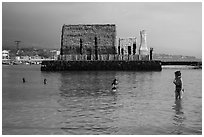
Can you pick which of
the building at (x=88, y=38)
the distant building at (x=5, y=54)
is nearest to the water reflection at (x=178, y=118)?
the building at (x=88, y=38)

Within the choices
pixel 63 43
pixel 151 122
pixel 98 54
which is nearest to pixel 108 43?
pixel 98 54

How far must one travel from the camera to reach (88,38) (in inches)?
2633

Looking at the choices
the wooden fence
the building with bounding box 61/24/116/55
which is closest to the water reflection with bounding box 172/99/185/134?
the wooden fence

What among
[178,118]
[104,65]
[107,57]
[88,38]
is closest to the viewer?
[178,118]

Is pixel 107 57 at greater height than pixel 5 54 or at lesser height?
lesser

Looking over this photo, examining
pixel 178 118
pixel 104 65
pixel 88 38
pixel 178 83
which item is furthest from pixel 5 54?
pixel 178 118

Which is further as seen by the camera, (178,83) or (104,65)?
(104,65)

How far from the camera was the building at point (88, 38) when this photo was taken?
2586 inches

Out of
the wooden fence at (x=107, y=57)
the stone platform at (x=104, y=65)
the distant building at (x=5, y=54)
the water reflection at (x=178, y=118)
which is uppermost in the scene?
the distant building at (x=5, y=54)

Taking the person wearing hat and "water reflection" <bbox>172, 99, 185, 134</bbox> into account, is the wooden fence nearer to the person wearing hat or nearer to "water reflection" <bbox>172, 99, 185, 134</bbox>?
the person wearing hat

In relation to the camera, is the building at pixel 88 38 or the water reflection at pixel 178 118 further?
the building at pixel 88 38

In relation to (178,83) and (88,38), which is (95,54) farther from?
(178,83)

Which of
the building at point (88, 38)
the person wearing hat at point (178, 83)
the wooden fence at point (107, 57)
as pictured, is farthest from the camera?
the building at point (88, 38)

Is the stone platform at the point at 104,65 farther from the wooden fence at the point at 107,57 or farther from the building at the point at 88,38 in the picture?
the building at the point at 88,38
